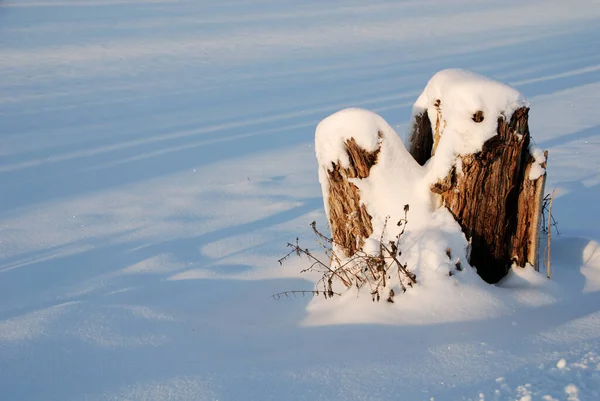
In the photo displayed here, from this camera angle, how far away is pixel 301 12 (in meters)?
20.2

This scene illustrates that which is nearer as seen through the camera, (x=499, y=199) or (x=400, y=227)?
(x=499, y=199)

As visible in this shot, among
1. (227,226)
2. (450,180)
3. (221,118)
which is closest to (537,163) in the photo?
(450,180)

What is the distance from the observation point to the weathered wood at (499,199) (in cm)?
377

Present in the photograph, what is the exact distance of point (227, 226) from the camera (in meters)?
5.72

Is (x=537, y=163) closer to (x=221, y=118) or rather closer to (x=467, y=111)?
(x=467, y=111)

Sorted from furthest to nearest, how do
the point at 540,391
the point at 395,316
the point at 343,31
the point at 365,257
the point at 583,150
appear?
1. the point at 343,31
2. the point at 583,150
3. the point at 365,257
4. the point at 395,316
5. the point at 540,391

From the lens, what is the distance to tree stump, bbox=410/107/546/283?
3771mm

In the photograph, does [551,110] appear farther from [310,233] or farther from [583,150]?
[310,233]

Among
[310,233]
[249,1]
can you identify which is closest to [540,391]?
[310,233]

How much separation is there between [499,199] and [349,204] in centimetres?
87

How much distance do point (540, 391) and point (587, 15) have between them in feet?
60.2

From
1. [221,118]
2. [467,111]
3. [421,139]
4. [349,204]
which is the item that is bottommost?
[221,118]

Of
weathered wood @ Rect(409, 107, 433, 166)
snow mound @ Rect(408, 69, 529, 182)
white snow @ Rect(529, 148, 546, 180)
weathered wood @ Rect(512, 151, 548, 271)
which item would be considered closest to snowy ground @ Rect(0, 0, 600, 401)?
weathered wood @ Rect(512, 151, 548, 271)

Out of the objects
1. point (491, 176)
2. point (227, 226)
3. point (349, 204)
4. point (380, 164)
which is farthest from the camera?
point (227, 226)
